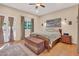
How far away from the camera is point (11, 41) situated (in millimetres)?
2002

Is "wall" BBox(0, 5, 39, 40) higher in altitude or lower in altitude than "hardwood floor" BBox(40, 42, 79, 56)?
higher

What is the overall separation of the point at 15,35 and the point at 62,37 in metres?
0.92

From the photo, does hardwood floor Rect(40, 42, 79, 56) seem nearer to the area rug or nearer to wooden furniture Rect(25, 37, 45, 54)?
wooden furniture Rect(25, 37, 45, 54)

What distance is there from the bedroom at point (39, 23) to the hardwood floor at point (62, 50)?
0.06 ft

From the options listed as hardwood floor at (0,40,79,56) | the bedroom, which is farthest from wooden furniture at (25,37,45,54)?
hardwood floor at (0,40,79,56)

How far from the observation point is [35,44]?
2002 millimetres

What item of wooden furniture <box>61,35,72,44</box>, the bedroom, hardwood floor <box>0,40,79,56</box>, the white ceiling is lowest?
hardwood floor <box>0,40,79,56</box>

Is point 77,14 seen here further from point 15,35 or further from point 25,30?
point 15,35

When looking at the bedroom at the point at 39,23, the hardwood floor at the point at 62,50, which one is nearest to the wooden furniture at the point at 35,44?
the bedroom at the point at 39,23

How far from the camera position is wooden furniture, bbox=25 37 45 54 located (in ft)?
6.48

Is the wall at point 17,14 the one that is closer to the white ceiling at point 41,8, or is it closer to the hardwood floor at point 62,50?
the white ceiling at point 41,8

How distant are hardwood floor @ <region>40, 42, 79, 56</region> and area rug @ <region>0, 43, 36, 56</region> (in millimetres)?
280

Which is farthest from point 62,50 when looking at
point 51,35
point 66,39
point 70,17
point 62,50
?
point 70,17

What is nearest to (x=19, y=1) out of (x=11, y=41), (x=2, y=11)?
(x=2, y=11)
